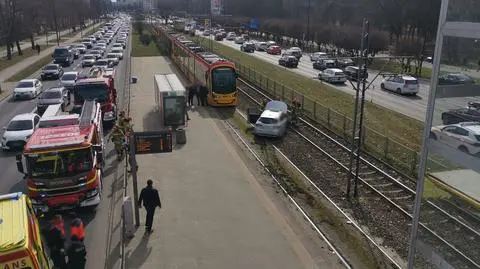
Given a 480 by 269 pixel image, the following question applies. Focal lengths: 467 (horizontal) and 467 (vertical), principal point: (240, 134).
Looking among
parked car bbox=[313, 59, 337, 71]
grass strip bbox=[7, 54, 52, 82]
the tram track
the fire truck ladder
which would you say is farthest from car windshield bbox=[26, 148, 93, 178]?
parked car bbox=[313, 59, 337, 71]

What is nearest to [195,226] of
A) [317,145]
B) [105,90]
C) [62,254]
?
[62,254]

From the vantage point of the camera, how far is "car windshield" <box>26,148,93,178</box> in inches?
533

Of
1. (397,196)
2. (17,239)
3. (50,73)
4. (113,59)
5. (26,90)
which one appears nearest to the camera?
(17,239)

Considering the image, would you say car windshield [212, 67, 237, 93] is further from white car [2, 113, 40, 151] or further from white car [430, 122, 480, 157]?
white car [430, 122, 480, 157]

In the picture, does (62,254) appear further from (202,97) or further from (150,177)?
(202,97)

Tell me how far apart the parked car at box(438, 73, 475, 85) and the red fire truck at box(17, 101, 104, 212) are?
1062cm

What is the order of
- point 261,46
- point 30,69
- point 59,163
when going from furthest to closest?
point 261,46 → point 30,69 → point 59,163

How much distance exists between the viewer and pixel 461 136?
6344 millimetres

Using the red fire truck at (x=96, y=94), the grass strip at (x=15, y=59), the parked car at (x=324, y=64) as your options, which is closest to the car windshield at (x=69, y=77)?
the red fire truck at (x=96, y=94)

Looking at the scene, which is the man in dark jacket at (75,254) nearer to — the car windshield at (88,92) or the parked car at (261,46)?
the car windshield at (88,92)

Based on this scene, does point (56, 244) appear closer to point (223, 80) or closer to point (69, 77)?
point (223, 80)

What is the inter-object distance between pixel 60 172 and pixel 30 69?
42.6m

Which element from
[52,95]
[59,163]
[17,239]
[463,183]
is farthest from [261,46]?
[463,183]

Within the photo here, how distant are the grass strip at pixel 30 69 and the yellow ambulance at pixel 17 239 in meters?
38.9
